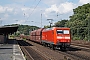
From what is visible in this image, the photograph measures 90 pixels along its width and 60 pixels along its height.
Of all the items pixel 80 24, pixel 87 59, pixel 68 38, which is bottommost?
pixel 87 59

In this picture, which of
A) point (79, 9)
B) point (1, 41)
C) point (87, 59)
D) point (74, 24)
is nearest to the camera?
point (87, 59)

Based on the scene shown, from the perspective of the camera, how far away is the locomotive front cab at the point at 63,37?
29.7 metres

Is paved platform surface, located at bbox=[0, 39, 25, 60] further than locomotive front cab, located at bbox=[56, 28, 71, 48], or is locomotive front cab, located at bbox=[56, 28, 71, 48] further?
locomotive front cab, located at bbox=[56, 28, 71, 48]

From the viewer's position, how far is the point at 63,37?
29797mm

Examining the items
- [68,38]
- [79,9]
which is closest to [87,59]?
[68,38]

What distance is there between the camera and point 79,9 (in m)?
94.2

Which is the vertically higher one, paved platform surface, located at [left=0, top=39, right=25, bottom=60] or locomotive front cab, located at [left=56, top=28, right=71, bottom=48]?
locomotive front cab, located at [left=56, top=28, right=71, bottom=48]

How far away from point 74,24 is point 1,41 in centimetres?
2942

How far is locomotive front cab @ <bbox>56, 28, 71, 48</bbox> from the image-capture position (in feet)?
97.3

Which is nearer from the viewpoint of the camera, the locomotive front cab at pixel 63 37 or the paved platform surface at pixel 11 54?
the paved platform surface at pixel 11 54

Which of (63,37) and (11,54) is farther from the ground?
(63,37)

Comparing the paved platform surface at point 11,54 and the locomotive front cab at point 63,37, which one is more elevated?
the locomotive front cab at point 63,37

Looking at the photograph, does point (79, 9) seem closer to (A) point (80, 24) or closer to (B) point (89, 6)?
(B) point (89, 6)

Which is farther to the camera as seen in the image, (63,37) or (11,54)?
(63,37)
